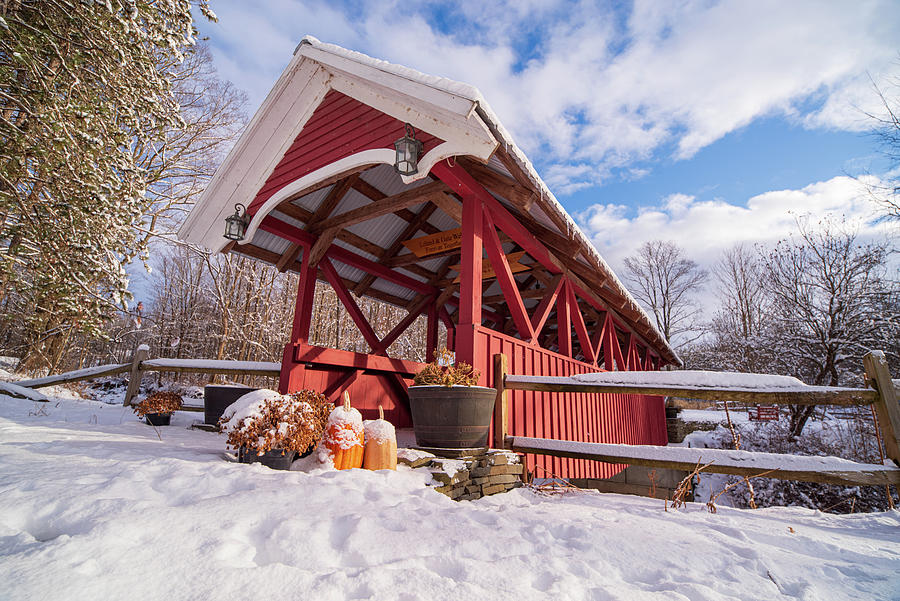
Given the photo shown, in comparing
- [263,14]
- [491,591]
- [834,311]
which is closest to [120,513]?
[491,591]

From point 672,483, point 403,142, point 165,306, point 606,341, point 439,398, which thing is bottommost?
point 672,483

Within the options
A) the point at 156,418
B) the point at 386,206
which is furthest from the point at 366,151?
the point at 156,418

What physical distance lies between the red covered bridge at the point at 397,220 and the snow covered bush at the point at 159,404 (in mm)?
1213

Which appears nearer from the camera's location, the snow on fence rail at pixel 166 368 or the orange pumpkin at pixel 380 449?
the orange pumpkin at pixel 380 449

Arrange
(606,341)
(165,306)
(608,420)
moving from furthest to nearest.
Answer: (165,306) < (606,341) < (608,420)

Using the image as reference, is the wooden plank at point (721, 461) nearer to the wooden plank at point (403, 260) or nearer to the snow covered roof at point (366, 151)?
the snow covered roof at point (366, 151)

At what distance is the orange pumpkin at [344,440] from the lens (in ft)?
8.93

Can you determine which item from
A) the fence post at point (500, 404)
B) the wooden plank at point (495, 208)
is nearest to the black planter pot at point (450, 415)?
the fence post at point (500, 404)

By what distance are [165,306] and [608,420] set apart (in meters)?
25.3

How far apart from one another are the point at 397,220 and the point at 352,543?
5.01 meters

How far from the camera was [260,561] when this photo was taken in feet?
4.44

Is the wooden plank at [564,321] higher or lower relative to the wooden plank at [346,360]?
higher

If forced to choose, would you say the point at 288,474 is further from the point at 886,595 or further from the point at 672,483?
the point at 672,483

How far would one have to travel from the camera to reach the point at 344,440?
2.73 metres
